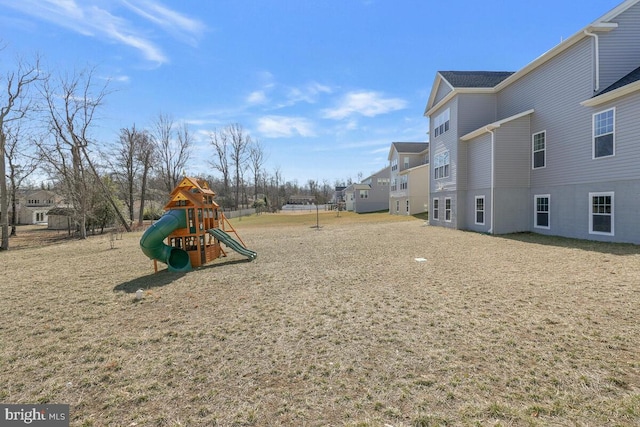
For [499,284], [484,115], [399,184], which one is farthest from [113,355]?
[399,184]

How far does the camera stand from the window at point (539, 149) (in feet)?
45.3

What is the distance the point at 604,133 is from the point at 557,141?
2.14m

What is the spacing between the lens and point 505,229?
14.8 meters

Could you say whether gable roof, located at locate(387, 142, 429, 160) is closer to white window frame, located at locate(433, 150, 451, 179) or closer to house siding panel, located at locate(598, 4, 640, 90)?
white window frame, located at locate(433, 150, 451, 179)

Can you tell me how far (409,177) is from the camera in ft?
110

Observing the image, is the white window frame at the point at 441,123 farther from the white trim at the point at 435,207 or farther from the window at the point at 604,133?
the window at the point at 604,133

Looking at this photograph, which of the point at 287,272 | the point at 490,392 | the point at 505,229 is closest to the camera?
the point at 490,392

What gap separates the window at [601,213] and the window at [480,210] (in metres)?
4.93

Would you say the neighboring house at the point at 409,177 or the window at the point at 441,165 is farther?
the neighboring house at the point at 409,177

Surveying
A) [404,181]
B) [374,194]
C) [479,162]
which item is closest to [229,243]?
[479,162]

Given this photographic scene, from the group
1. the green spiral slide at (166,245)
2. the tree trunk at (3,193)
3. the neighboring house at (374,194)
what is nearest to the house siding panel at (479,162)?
the green spiral slide at (166,245)

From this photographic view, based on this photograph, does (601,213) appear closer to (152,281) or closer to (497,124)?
(497,124)

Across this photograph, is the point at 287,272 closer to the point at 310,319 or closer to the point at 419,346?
the point at 310,319

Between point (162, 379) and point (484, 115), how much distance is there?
66.9 ft
